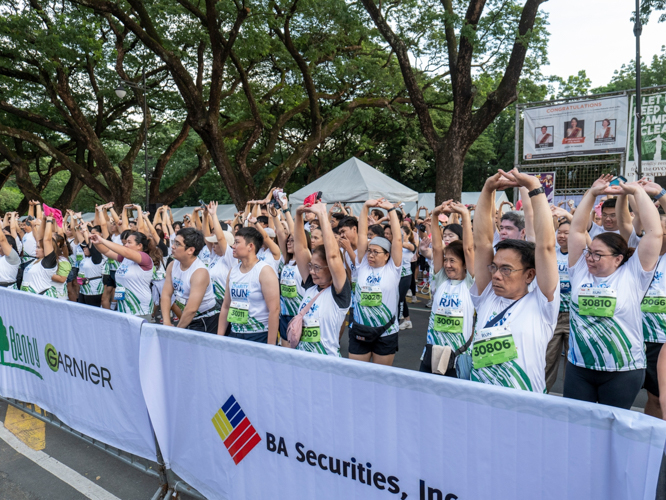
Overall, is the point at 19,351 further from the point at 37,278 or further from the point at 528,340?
the point at 528,340

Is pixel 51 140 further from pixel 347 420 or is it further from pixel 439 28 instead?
pixel 347 420

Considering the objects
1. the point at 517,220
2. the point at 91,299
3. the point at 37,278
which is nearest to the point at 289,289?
the point at 517,220

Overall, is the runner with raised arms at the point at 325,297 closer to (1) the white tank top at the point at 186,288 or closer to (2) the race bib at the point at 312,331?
(2) the race bib at the point at 312,331

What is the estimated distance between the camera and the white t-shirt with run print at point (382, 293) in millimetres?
4305

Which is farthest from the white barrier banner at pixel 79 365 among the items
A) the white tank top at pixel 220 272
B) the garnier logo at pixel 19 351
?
the white tank top at pixel 220 272

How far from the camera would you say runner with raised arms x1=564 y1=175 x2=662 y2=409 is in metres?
3.10

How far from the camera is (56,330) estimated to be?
386 centimetres

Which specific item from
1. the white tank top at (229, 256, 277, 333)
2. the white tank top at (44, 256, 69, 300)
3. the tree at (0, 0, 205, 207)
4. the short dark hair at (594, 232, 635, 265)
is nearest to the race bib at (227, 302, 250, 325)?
the white tank top at (229, 256, 277, 333)

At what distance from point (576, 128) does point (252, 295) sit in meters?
10.6

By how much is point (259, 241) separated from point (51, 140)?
21.9 metres

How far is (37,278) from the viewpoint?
618 centimetres

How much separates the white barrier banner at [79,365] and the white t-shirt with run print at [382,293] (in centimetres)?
197

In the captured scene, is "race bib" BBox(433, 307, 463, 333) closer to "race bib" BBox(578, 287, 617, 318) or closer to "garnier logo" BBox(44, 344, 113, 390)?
"race bib" BBox(578, 287, 617, 318)

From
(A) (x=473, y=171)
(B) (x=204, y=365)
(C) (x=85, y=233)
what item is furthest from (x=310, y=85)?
(A) (x=473, y=171)
